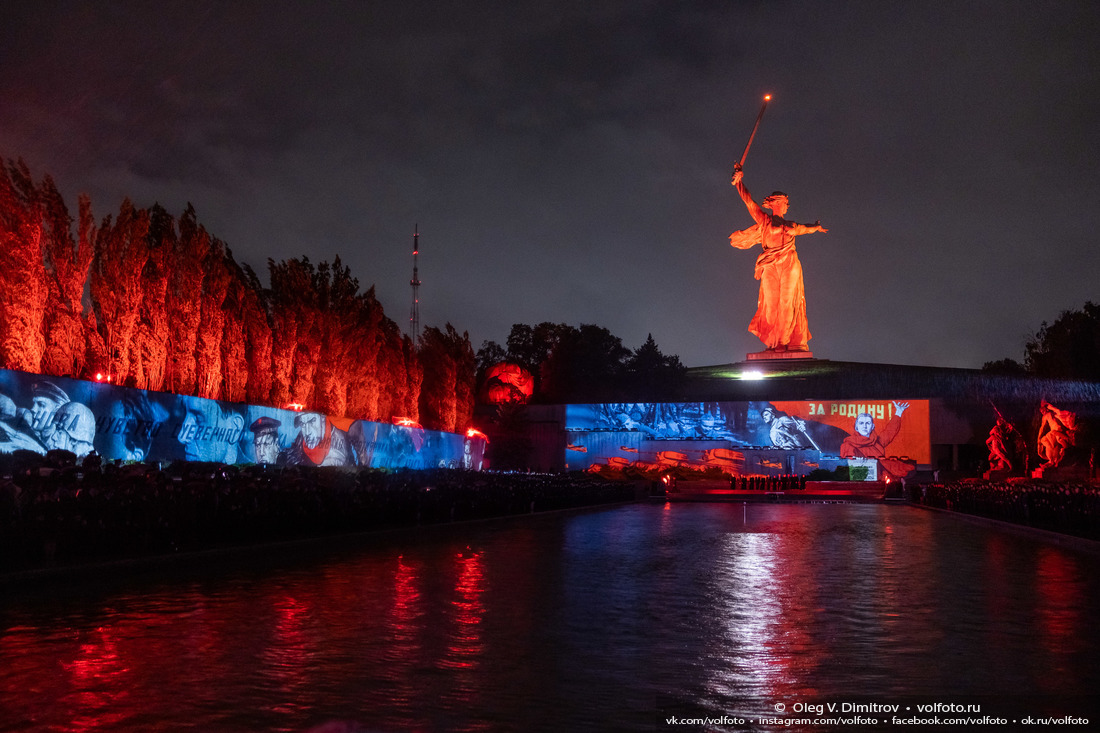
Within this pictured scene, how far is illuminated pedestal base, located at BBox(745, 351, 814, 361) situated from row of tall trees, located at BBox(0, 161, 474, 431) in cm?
2939

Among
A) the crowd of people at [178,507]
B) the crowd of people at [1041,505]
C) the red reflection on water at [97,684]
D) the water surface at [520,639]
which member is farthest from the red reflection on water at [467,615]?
the crowd of people at [1041,505]

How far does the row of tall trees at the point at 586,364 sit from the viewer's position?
6234 centimetres

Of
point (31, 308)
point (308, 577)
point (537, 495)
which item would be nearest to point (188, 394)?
point (31, 308)

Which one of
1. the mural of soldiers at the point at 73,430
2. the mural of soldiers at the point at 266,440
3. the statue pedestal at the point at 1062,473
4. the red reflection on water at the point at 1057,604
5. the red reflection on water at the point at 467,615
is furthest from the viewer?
the statue pedestal at the point at 1062,473

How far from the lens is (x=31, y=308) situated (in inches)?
789

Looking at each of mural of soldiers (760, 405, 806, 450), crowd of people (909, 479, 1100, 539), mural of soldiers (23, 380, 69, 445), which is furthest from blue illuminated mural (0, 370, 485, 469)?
mural of soldiers (760, 405, 806, 450)

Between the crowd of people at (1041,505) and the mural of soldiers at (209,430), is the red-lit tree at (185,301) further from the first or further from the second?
the crowd of people at (1041,505)

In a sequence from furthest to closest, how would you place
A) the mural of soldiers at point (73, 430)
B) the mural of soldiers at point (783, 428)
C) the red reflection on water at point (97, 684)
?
1. the mural of soldiers at point (783, 428)
2. the mural of soldiers at point (73, 430)
3. the red reflection on water at point (97, 684)

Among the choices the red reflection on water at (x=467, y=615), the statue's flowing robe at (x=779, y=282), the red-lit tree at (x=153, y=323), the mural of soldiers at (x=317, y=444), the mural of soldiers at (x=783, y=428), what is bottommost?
the red reflection on water at (x=467, y=615)

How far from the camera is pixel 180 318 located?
2498 centimetres

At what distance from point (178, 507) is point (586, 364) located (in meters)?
55.9

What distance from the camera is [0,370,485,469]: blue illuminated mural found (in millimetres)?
18281

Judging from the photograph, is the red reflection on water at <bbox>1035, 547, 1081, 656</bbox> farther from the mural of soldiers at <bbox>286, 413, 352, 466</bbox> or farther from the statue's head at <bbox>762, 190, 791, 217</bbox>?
the statue's head at <bbox>762, 190, 791, 217</bbox>

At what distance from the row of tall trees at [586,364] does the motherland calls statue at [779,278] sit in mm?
6738
